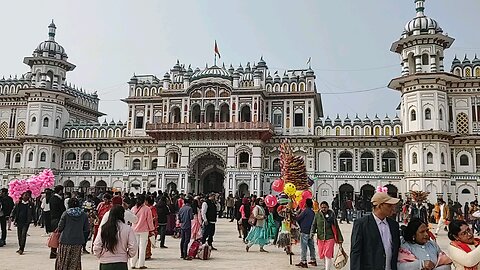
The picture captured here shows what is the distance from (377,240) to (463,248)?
0.95 metres

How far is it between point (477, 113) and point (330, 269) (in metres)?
25.3

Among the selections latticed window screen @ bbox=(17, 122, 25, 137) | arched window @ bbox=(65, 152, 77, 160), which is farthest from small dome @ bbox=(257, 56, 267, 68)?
latticed window screen @ bbox=(17, 122, 25, 137)

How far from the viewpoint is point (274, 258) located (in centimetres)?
1154

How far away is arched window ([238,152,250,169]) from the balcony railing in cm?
219

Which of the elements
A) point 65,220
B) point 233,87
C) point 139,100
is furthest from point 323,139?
point 65,220

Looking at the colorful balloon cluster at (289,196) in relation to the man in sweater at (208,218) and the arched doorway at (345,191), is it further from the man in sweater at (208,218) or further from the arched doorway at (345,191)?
the arched doorway at (345,191)

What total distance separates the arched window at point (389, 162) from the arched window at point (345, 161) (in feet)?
7.42

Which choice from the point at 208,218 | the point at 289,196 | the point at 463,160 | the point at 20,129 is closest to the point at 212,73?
the point at 20,129

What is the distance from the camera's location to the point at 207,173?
35.2 m

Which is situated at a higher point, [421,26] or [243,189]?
[421,26]

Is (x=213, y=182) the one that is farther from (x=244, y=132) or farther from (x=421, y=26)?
(x=421, y=26)

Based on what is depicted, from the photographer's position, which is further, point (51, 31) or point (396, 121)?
point (51, 31)

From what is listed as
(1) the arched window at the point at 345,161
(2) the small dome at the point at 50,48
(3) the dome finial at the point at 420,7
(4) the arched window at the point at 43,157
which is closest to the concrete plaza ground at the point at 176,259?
(1) the arched window at the point at 345,161

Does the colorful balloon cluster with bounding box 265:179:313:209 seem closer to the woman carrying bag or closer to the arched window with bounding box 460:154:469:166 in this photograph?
the woman carrying bag
